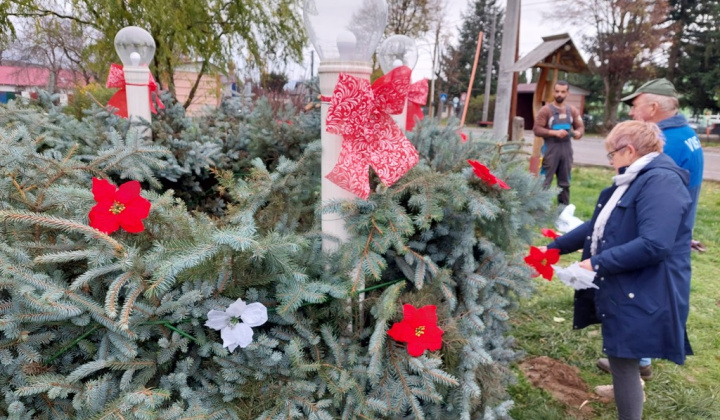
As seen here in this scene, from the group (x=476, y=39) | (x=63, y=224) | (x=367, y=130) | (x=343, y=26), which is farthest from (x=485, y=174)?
(x=476, y=39)

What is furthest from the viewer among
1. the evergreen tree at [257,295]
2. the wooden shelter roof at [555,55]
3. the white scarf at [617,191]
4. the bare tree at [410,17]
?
the bare tree at [410,17]

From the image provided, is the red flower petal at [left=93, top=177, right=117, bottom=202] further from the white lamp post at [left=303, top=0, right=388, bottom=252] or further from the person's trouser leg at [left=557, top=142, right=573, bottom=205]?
the person's trouser leg at [left=557, top=142, right=573, bottom=205]

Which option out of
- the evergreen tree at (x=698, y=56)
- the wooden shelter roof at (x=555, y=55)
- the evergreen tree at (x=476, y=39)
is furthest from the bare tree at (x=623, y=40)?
the wooden shelter roof at (x=555, y=55)

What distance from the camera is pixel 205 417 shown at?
1.30m

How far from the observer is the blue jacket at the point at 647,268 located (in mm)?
1919

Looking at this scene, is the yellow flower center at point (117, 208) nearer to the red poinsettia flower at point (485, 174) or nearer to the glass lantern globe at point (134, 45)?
the red poinsettia flower at point (485, 174)

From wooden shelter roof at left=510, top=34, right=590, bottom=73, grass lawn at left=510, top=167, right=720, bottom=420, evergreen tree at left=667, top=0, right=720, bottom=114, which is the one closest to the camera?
grass lawn at left=510, top=167, right=720, bottom=420

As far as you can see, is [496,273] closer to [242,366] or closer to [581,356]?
[242,366]

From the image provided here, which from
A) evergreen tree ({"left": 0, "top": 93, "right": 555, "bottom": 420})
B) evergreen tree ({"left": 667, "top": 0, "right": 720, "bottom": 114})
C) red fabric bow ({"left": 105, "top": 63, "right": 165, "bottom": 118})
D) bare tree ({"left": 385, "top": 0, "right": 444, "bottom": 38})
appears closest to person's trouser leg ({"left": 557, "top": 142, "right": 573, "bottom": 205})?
evergreen tree ({"left": 0, "top": 93, "right": 555, "bottom": 420})

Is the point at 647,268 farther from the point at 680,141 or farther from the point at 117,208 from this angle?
the point at 117,208

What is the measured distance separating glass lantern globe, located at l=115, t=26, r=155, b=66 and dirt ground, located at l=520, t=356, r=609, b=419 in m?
3.22

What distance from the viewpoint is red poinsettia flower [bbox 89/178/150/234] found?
1336mm

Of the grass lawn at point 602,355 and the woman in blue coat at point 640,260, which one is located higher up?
the woman in blue coat at point 640,260

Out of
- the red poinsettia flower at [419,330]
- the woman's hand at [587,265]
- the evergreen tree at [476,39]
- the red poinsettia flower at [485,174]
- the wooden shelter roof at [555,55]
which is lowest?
the red poinsettia flower at [419,330]
